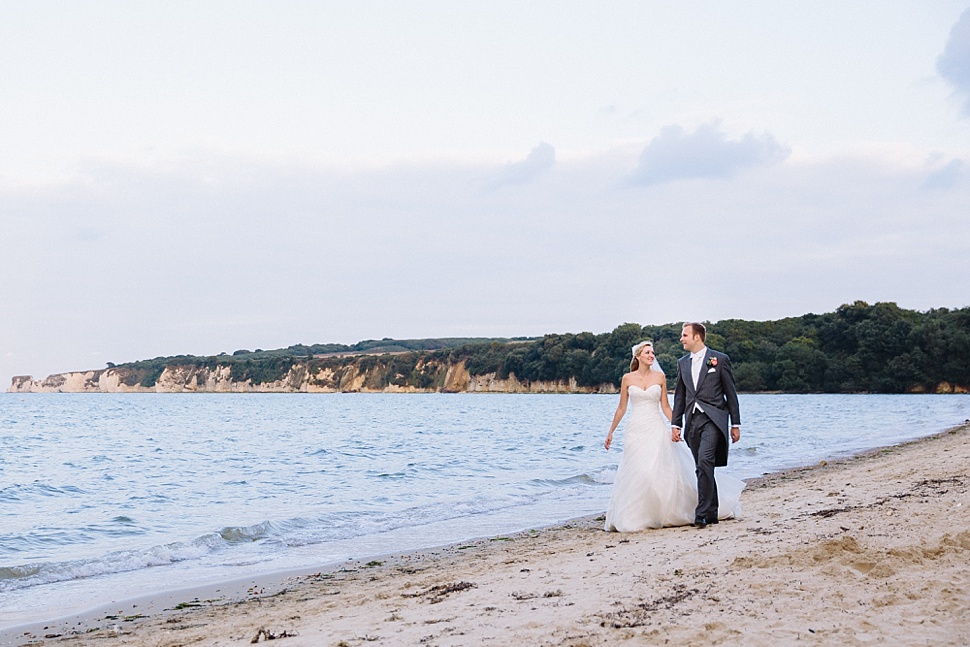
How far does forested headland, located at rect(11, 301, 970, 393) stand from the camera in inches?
3147

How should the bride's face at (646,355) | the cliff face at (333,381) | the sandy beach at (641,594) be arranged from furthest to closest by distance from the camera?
the cliff face at (333,381)
the bride's face at (646,355)
the sandy beach at (641,594)

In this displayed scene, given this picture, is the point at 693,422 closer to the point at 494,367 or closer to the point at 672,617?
the point at 672,617

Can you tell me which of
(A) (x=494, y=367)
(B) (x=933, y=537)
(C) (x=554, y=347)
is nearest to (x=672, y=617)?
(B) (x=933, y=537)

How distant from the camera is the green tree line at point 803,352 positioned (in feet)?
259

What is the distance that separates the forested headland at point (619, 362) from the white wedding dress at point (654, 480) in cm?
6517

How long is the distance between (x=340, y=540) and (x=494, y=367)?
338 ft

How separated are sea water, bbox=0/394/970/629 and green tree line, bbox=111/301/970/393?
48675 mm

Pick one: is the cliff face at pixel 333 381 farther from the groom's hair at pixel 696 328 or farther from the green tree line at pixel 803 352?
the groom's hair at pixel 696 328

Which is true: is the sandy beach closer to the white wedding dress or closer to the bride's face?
the white wedding dress

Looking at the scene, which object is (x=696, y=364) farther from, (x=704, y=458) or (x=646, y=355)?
(x=704, y=458)

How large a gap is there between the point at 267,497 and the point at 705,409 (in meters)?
9.00

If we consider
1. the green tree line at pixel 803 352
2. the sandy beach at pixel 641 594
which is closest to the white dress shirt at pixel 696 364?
the sandy beach at pixel 641 594

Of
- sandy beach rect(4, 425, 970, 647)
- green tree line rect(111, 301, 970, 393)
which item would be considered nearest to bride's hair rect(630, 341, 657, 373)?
sandy beach rect(4, 425, 970, 647)

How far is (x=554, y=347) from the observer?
104438 millimetres
